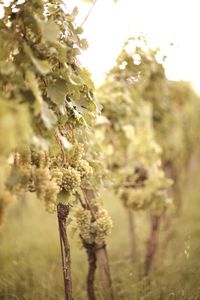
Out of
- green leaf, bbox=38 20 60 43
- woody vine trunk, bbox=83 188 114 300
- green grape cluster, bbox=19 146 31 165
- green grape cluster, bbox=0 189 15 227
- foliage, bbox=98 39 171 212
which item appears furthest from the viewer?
foliage, bbox=98 39 171 212

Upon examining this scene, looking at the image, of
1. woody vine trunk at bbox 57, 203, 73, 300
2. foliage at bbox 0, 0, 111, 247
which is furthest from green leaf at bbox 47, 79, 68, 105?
woody vine trunk at bbox 57, 203, 73, 300

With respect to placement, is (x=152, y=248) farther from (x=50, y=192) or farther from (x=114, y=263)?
(x=50, y=192)

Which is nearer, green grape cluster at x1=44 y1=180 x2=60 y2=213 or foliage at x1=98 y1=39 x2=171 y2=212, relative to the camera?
green grape cluster at x1=44 y1=180 x2=60 y2=213

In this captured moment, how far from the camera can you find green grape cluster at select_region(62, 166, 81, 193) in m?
2.01

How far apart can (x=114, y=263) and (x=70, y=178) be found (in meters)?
2.02

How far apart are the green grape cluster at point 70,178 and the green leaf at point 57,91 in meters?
0.35

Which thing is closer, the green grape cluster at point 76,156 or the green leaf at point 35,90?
the green leaf at point 35,90

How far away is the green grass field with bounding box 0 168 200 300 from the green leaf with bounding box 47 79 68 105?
124 centimetres

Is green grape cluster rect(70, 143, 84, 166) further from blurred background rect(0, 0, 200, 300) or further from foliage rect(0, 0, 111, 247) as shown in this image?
blurred background rect(0, 0, 200, 300)

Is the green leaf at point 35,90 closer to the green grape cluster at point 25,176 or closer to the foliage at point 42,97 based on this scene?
the foliage at point 42,97

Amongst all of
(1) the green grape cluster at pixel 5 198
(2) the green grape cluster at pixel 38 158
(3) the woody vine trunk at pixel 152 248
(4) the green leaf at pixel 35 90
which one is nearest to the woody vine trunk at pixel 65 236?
(2) the green grape cluster at pixel 38 158

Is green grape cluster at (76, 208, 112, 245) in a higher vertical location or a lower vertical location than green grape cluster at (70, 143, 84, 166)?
lower

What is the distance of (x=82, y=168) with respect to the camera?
2.15 meters

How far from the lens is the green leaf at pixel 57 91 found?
187cm
